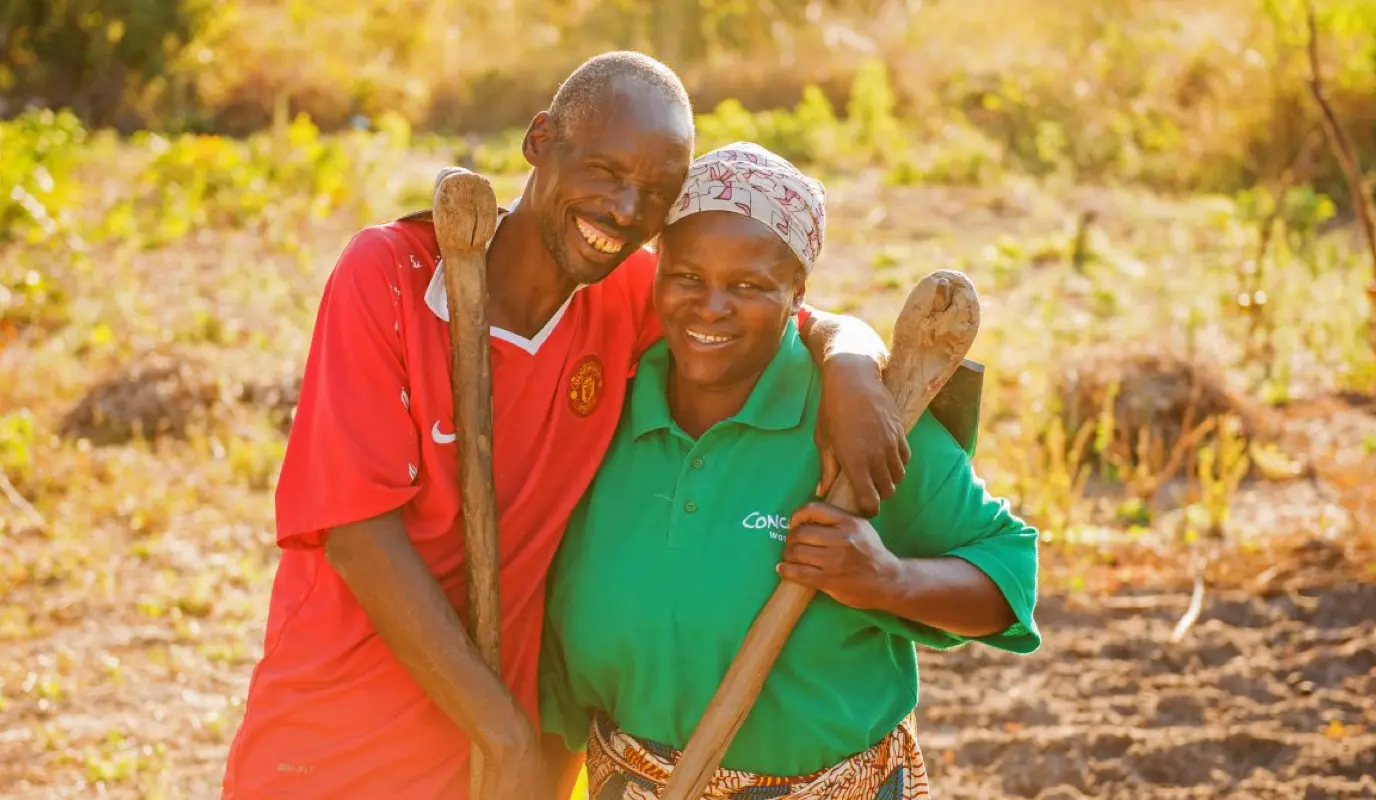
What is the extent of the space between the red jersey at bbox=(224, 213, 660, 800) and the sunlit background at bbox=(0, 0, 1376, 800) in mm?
1549

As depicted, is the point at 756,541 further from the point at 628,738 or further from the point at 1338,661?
the point at 1338,661

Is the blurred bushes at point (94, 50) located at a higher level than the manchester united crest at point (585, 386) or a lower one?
higher

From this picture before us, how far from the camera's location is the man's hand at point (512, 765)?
1.99 m

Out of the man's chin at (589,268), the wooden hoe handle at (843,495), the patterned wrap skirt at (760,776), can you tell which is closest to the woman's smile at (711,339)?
the man's chin at (589,268)

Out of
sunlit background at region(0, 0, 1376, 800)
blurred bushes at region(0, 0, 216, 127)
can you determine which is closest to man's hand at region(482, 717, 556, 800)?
sunlit background at region(0, 0, 1376, 800)

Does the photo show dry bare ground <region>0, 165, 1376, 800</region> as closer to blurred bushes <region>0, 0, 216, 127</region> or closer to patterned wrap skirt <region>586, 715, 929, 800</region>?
patterned wrap skirt <region>586, 715, 929, 800</region>

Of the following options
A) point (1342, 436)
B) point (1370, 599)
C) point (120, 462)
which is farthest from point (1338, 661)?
point (120, 462)

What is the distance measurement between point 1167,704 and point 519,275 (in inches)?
97.8

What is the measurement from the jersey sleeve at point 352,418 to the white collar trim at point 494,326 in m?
0.06

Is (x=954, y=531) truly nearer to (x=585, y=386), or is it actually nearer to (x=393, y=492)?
(x=585, y=386)

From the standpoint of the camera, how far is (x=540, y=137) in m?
2.10

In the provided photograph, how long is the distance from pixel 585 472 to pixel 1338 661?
2.76 meters

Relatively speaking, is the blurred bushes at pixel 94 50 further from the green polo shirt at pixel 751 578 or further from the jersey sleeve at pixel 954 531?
the jersey sleeve at pixel 954 531

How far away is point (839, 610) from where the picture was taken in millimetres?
2066
